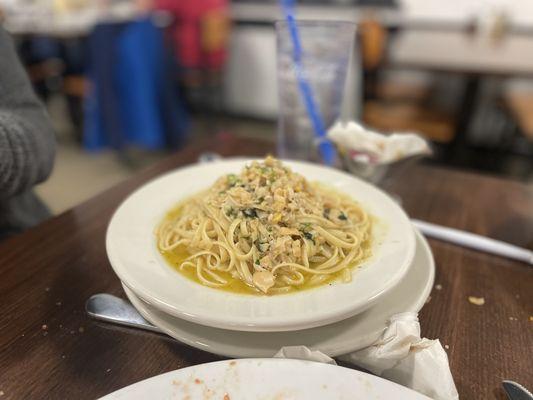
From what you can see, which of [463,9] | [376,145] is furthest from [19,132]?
[463,9]

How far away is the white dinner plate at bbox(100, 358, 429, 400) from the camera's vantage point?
52cm

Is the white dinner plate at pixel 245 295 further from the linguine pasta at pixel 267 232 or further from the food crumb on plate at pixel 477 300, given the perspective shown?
the food crumb on plate at pixel 477 300

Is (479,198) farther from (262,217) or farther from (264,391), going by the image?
(264,391)

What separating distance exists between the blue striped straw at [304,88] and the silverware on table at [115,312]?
2.44ft

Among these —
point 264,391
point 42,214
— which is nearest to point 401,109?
point 42,214

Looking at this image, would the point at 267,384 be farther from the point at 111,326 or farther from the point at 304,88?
the point at 304,88

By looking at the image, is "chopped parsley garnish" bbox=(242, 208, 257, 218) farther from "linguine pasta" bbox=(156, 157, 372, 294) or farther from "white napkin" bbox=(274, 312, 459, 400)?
"white napkin" bbox=(274, 312, 459, 400)

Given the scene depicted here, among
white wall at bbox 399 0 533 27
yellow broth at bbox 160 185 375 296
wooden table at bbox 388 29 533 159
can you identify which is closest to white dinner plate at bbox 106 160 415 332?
yellow broth at bbox 160 185 375 296

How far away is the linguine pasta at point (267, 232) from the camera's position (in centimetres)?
76

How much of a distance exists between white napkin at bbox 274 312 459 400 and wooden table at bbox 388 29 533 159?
7.88 feet

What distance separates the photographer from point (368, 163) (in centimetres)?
108

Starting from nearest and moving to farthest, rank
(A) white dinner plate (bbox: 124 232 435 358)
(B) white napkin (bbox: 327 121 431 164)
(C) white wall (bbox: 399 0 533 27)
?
1. (A) white dinner plate (bbox: 124 232 435 358)
2. (B) white napkin (bbox: 327 121 431 164)
3. (C) white wall (bbox: 399 0 533 27)

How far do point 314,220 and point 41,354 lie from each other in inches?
23.2

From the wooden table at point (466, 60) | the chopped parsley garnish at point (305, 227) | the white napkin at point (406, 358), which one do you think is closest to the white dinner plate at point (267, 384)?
the white napkin at point (406, 358)
